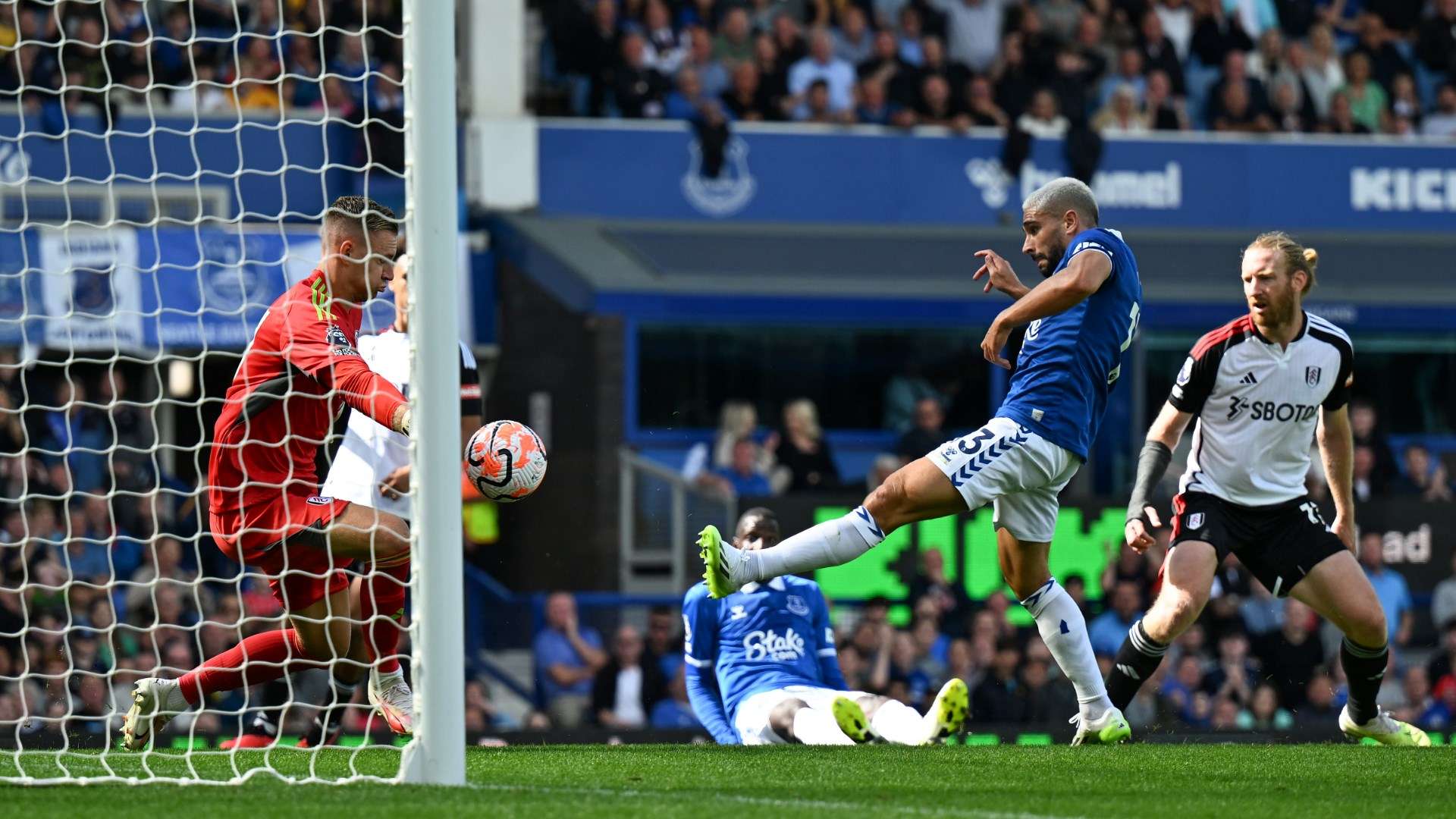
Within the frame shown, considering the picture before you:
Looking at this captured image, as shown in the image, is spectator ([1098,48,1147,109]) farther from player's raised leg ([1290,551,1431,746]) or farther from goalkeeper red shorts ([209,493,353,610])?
goalkeeper red shorts ([209,493,353,610])

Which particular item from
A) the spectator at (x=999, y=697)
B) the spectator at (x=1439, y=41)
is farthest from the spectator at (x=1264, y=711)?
the spectator at (x=1439, y=41)

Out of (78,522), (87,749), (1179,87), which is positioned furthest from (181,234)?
(1179,87)

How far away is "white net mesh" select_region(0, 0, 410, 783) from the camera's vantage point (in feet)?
38.6

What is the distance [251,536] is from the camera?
6680 millimetres

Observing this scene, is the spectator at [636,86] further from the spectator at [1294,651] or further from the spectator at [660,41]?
the spectator at [1294,651]

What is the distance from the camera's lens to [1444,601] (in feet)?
42.6

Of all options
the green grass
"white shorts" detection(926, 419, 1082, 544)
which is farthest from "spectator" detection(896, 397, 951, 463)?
"white shorts" detection(926, 419, 1082, 544)

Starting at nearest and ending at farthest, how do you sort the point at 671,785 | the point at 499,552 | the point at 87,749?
the point at 671,785 < the point at 87,749 < the point at 499,552

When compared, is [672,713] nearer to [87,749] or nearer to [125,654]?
[125,654]

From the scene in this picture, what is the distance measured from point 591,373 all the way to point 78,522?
20.8ft

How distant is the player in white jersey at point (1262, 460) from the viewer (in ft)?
23.3

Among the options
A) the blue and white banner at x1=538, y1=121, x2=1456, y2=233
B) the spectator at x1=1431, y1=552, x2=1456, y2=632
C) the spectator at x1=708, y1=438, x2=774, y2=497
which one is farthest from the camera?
the blue and white banner at x1=538, y1=121, x2=1456, y2=233

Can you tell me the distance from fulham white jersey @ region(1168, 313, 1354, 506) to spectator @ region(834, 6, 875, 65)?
35.9 ft

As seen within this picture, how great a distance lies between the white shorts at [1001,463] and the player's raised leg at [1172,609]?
0.76 m
